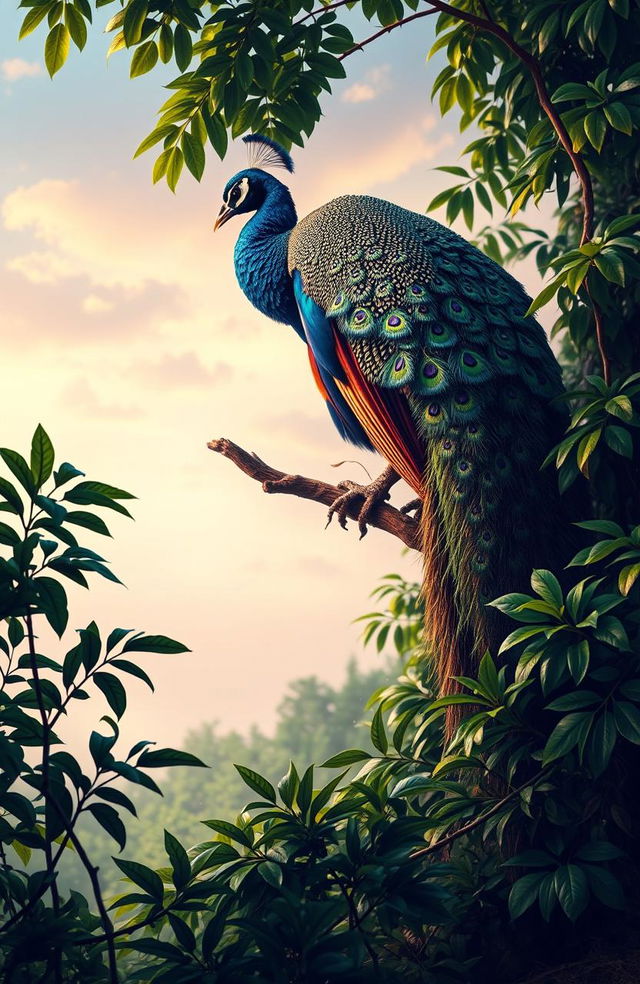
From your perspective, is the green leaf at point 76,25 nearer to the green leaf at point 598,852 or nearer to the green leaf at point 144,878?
the green leaf at point 144,878

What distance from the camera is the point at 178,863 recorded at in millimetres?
1977

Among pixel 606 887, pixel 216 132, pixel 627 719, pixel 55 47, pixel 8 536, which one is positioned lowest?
pixel 606 887

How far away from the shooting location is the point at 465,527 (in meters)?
2.82

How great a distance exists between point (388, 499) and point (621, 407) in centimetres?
114

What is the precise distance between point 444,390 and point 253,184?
2.08 m

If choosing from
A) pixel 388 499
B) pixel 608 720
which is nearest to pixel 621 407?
pixel 608 720

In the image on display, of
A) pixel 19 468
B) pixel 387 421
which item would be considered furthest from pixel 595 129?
pixel 19 468

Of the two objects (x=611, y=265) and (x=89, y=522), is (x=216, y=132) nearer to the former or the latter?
(x=611, y=265)

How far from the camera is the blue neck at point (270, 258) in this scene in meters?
3.96

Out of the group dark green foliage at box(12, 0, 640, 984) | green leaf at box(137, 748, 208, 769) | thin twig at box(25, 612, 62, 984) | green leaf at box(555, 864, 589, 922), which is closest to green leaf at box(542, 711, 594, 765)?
dark green foliage at box(12, 0, 640, 984)

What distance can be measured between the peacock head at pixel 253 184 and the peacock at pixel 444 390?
88cm

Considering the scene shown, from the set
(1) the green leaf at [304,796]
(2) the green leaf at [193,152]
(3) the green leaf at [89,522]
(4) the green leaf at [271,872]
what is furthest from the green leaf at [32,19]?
(4) the green leaf at [271,872]

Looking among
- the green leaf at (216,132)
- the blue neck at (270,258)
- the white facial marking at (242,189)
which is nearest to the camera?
the green leaf at (216,132)

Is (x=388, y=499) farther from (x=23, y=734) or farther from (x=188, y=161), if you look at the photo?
(x=23, y=734)
